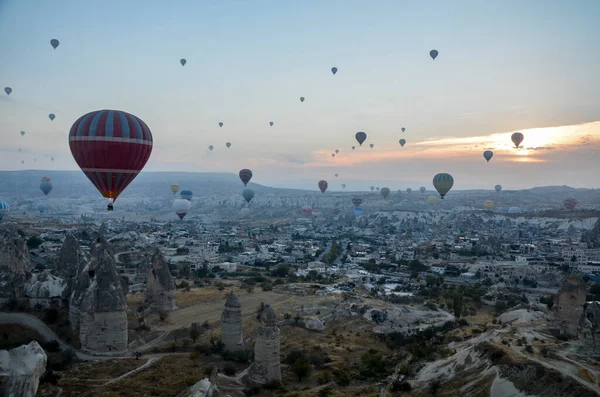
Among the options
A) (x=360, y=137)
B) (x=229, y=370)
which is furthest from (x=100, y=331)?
(x=360, y=137)

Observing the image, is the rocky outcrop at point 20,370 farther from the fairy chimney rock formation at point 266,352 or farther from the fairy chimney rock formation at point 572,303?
the fairy chimney rock formation at point 572,303

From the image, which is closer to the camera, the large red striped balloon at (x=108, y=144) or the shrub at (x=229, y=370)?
the shrub at (x=229, y=370)

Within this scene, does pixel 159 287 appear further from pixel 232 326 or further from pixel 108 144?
pixel 108 144

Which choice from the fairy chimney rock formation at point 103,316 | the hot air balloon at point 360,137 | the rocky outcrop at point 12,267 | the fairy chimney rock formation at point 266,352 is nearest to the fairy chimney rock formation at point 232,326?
the fairy chimney rock formation at point 266,352

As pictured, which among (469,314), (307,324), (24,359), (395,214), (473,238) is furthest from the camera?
(395,214)

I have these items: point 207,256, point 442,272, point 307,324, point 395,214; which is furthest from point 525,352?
point 395,214

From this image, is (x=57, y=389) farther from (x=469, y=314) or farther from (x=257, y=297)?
(x=469, y=314)
